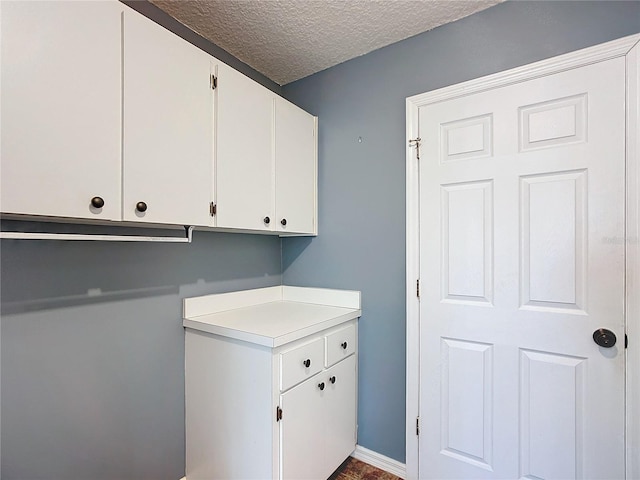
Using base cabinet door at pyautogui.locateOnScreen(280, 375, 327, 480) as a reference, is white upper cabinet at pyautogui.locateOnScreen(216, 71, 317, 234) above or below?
above

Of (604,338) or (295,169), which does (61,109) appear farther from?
(604,338)

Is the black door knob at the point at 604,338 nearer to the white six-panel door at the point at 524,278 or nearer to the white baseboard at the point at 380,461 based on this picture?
the white six-panel door at the point at 524,278

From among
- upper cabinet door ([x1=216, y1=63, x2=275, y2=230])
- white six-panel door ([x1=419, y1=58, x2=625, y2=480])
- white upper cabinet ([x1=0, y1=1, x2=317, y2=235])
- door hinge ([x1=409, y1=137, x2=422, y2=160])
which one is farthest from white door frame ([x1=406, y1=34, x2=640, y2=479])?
white upper cabinet ([x1=0, y1=1, x2=317, y2=235])

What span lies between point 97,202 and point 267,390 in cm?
96

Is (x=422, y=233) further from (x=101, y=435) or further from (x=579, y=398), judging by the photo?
(x=101, y=435)

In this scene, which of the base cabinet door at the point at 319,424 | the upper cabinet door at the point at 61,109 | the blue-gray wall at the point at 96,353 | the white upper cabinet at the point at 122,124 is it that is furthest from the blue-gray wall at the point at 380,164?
the upper cabinet door at the point at 61,109

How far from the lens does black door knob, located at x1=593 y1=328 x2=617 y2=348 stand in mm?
1262

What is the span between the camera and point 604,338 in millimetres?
1272

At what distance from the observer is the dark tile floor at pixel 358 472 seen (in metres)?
1.77

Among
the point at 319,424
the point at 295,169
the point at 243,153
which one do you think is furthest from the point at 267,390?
the point at 295,169

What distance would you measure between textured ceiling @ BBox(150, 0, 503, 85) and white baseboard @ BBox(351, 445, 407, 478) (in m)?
2.40

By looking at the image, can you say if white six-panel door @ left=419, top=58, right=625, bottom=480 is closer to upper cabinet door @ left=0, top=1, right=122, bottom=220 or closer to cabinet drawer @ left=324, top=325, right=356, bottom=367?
cabinet drawer @ left=324, top=325, right=356, bottom=367

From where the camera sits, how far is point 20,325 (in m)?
1.14

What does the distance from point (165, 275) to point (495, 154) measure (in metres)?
1.70
